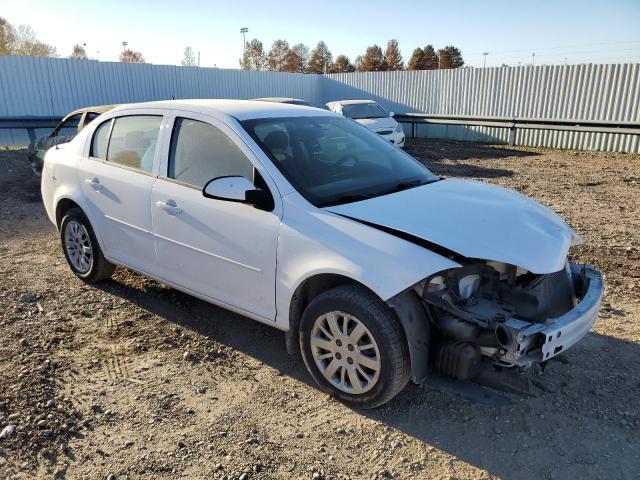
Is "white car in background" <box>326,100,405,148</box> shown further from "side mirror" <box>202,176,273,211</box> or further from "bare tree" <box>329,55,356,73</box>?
"bare tree" <box>329,55,356,73</box>

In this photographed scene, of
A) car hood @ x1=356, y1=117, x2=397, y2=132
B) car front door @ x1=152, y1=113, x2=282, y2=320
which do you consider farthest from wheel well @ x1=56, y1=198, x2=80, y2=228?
car hood @ x1=356, y1=117, x2=397, y2=132

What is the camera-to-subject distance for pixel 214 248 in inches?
148

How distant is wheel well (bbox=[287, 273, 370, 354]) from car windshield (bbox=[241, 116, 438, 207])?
0.48m

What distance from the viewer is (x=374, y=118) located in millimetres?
16312

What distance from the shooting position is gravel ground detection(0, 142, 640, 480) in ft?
9.33

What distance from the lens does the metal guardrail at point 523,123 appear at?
15086 millimetres

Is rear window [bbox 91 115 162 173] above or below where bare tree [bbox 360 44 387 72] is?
below

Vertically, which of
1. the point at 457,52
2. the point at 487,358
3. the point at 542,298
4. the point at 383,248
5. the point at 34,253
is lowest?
the point at 34,253

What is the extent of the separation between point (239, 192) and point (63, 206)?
286 cm

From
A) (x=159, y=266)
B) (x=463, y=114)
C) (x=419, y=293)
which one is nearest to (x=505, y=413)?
(x=419, y=293)

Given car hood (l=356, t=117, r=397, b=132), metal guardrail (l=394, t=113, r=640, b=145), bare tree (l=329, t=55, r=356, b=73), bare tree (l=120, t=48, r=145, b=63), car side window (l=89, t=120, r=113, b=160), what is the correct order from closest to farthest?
1. car side window (l=89, t=120, r=113, b=160)
2. metal guardrail (l=394, t=113, r=640, b=145)
3. car hood (l=356, t=117, r=397, b=132)
4. bare tree (l=329, t=55, r=356, b=73)
5. bare tree (l=120, t=48, r=145, b=63)

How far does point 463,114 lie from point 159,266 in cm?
1871

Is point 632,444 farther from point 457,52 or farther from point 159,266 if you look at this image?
point 457,52

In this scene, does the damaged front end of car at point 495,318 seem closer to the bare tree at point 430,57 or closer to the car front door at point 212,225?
the car front door at point 212,225
